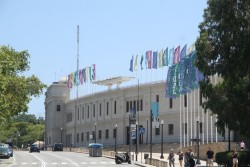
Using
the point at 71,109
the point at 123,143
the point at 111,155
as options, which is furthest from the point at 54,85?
the point at 111,155

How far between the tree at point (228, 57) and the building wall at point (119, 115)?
34781mm

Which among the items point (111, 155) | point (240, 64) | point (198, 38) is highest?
point (198, 38)

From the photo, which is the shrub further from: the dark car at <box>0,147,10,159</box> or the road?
the dark car at <box>0,147,10,159</box>

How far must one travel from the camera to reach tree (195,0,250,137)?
95.9 ft

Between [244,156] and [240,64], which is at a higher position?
[240,64]

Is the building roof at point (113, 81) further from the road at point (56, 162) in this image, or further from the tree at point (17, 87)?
the tree at point (17, 87)

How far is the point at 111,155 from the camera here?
226ft

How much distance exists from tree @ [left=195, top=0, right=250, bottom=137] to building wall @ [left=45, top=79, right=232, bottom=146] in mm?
34781

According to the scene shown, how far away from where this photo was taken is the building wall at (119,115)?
267ft

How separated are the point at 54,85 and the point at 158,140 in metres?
52.2

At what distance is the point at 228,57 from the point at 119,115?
7238cm

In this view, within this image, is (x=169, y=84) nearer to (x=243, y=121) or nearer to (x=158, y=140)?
(x=158, y=140)

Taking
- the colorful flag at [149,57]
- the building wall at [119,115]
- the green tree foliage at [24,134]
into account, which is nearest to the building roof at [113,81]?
the building wall at [119,115]

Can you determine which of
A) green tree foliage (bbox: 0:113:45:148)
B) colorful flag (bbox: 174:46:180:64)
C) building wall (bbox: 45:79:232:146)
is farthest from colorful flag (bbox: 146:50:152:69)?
green tree foliage (bbox: 0:113:45:148)
